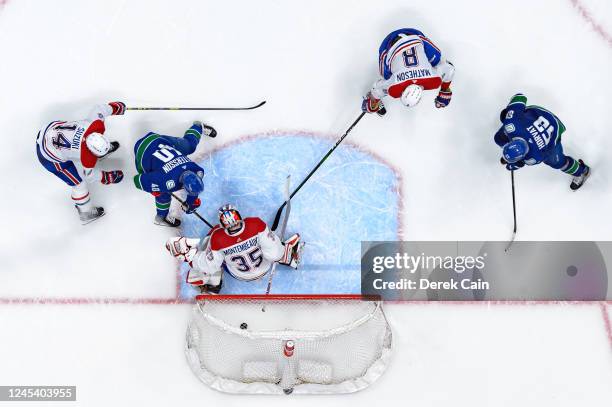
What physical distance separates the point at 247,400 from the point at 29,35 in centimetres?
322

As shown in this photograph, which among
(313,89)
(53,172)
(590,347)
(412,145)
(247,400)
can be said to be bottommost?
(247,400)

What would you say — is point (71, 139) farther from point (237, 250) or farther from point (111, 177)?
point (237, 250)

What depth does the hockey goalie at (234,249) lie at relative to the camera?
3959 mm

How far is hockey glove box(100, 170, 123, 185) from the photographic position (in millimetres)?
4492

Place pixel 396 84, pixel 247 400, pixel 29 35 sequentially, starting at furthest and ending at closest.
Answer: pixel 29 35, pixel 247 400, pixel 396 84

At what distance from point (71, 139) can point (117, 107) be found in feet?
1.35

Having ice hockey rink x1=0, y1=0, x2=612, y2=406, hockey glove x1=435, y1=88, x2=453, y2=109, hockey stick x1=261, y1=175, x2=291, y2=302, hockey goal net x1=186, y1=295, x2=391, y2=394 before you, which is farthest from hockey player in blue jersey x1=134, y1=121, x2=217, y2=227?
hockey glove x1=435, y1=88, x2=453, y2=109

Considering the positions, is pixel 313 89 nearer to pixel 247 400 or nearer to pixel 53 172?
pixel 53 172

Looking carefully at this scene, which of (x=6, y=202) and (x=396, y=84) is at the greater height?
(x=396, y=84)

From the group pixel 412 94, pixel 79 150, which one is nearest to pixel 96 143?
pixel 79 150

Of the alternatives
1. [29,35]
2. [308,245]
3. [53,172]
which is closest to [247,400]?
[308,245]

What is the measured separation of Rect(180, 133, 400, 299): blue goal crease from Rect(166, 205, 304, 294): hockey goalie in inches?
10.5

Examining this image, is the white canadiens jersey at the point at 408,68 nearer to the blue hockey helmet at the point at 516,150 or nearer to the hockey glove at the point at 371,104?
the hockey glove at the point at 371,104

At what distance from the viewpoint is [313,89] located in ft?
15.5
